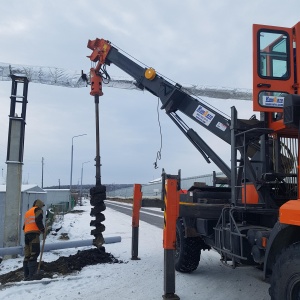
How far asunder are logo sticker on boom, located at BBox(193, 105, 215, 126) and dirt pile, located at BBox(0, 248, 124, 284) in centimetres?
394

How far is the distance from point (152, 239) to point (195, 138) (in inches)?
232

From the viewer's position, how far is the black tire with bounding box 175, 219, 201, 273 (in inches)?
303

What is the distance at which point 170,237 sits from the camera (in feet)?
20.4

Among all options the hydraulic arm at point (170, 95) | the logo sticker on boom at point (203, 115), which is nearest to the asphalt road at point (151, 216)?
the hydraulic arm at point (170, 95)

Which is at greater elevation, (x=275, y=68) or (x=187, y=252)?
(x=275, y=68)

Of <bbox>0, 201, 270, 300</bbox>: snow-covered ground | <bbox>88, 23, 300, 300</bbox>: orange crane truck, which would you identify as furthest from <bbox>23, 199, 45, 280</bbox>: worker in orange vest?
<bbox>88, 23, 300, 300</bbox>: orange crane truck

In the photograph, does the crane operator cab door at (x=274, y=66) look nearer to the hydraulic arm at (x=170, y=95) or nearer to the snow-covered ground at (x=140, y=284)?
the hydraulic arm at (x=170, y=95)

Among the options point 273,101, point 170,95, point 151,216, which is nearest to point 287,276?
point 273,101

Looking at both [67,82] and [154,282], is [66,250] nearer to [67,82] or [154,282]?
[154,282]

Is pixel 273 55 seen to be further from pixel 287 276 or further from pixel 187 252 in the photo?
pixel 187 252

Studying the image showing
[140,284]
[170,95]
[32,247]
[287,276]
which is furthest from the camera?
[170,95]

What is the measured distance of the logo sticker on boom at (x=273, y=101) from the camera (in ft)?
17.3

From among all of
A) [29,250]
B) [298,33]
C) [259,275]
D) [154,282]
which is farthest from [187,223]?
[298,33]

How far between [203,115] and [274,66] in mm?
2554
